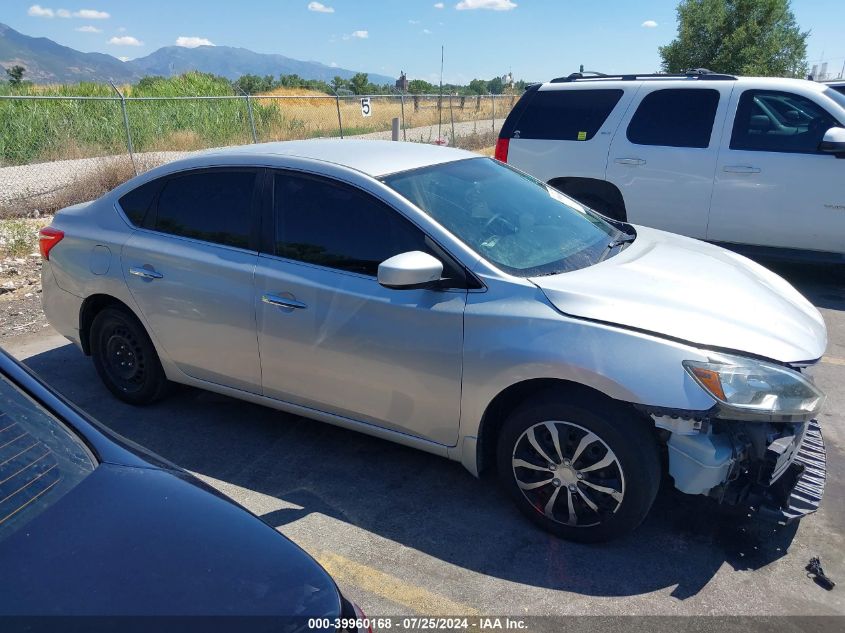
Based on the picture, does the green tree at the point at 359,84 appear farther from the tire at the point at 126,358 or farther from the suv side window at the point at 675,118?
the tire at the point at 126,358

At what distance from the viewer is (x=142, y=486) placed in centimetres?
197

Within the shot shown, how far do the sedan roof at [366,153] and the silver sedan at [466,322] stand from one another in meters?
0.03

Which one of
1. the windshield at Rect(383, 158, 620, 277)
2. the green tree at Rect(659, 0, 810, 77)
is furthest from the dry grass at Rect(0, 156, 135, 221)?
the green tree at Rect(659, 0, 810, 77)

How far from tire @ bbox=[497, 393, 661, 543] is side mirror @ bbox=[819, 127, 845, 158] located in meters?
4.63

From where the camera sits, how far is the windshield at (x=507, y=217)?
3.34 m

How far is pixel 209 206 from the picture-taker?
398cm

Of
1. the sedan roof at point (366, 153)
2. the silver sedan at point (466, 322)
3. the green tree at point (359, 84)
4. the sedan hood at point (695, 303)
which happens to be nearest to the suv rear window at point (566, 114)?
the silver sedan at point (466, 322)

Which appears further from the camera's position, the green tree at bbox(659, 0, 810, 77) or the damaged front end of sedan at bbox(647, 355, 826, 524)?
the green tree at bbox(659, 0, 810, 77)

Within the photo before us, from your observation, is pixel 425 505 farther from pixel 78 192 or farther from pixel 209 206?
pixel 78 192

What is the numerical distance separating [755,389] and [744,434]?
0.67 feet

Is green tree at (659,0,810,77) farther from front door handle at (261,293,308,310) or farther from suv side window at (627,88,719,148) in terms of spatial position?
front door handle at (261,293,308,310)

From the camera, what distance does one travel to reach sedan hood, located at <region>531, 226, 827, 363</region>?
2.84 meters

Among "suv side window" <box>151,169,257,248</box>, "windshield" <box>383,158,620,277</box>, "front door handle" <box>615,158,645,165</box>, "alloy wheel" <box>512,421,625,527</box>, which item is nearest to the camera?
"alloy wheel" <box>512,421,625,527</box>

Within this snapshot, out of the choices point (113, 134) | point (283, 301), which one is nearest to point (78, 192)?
point (113, 134)
